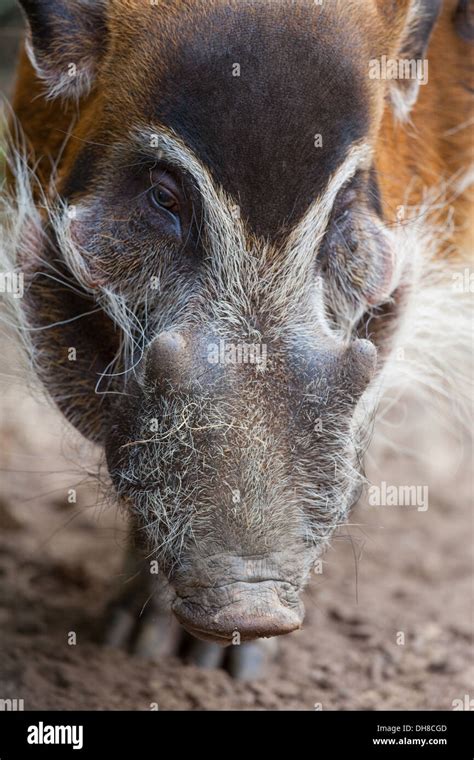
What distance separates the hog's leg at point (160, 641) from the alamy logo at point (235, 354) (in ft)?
4.97

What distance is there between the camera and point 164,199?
282 centimetres

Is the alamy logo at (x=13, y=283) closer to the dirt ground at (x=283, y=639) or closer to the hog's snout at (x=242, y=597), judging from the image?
the dirt ground at (x=283, y=639)

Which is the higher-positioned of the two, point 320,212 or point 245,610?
point 320,212

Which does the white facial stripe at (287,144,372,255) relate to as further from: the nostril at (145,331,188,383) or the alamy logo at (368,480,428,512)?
the alamy logo at (368,480,428,512)

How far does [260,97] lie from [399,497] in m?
3.20

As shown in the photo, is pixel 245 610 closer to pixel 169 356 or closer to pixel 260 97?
pixel 169 356

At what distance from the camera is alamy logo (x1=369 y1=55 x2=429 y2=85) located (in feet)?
9.77

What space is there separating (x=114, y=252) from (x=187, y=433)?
1.96 ft

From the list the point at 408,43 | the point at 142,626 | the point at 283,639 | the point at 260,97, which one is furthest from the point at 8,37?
the point at 283,639

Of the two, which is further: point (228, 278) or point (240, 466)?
point (228, 278)

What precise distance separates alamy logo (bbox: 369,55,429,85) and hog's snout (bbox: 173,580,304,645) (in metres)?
1.44

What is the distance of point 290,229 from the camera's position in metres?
2.78

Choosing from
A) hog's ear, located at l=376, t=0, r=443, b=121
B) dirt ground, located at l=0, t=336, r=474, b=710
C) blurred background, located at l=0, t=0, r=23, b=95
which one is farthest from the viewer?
blurred background, located at l=0, t=0, r=23, b=95
